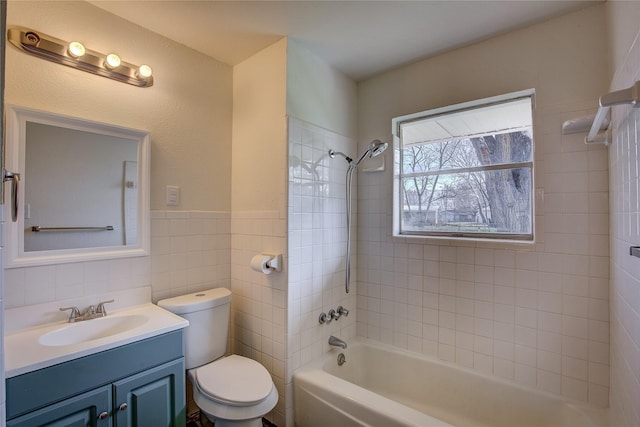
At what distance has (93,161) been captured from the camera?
1.68m

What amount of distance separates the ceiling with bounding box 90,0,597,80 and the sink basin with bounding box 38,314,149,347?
1.68 meters

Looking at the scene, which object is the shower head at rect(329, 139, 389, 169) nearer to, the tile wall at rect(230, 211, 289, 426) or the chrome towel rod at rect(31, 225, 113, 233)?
the tile wall at rect(230, 211, 289, 426)

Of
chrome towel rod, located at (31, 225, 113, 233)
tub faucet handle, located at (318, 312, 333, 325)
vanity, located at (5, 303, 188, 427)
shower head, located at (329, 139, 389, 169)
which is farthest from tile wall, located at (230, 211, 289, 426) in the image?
chrome towel rod, located at (31, 225, 113, 233)

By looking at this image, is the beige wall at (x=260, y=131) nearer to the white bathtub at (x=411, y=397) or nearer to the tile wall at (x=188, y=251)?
the tile wall at (x=188, y=251)

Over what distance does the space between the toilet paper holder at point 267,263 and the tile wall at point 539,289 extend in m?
0.90

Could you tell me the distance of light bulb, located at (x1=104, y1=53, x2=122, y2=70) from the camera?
5.44 feet

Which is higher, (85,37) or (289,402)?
(85,37)

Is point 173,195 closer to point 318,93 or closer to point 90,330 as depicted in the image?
point 90,330

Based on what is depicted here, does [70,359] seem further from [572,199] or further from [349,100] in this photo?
[572,199]

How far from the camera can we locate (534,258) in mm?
1793

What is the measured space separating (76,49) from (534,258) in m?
2.70

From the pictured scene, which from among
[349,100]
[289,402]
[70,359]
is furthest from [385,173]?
[70,359]

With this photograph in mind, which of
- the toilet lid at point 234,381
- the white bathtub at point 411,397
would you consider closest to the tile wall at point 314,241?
the white bathtub at point 411,397

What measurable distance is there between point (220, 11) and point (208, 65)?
52 centimetres
